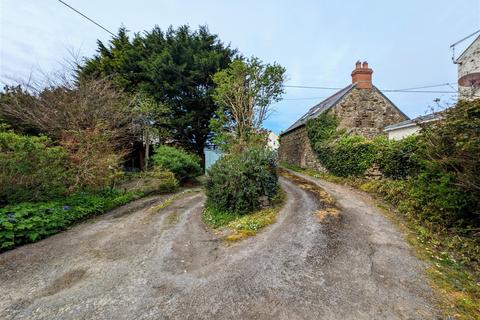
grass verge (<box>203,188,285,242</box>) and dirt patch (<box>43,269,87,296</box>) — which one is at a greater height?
grass verge (<box>203,188,285,242</box>)

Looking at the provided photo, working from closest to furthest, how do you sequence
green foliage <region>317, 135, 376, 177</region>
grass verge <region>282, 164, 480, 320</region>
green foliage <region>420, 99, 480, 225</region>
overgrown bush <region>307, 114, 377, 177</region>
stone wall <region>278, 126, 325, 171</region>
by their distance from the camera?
grass verge <region>282, 164, 480, 320</region>
green foliage <region>420, 99, 480, 225</region>
green foliage <region>317, 135, 376, 177</region>
overgrown bush <region>307, 114, 377, 177</region>
stone wall <region>278, 126, 325, 171</region>

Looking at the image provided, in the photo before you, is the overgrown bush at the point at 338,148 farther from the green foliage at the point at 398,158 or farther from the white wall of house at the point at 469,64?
the white wall of house at the point at 469,64

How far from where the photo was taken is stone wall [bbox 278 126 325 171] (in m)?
13.6

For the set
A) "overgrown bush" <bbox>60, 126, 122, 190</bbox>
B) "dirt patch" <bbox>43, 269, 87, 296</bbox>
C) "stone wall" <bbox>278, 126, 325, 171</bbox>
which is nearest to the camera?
"dirt patch" <bbox>43, 269, 87, 296</bbox>

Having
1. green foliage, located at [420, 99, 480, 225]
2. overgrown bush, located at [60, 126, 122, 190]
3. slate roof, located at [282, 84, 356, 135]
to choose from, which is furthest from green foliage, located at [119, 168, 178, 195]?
slate roof, located at [282, 84, 356, 135]

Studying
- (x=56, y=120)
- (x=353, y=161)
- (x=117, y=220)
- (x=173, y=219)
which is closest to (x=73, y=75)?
(x=56, y=120)

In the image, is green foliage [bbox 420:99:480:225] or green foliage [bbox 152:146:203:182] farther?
green foliage [bbox 152:146:203:182]

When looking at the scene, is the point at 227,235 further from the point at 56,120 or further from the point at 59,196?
the point at 56,120

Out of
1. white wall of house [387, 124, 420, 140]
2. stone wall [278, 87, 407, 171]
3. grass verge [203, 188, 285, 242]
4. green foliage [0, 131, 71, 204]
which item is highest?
stone wall [278, 87, 407, 171]

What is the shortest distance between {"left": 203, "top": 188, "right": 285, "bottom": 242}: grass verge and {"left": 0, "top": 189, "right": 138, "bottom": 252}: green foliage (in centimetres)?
359

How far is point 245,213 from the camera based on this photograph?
591 cm

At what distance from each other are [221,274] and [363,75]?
15247 mm

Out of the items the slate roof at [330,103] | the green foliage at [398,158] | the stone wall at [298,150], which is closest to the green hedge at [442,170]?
the green foliage at [398,158]

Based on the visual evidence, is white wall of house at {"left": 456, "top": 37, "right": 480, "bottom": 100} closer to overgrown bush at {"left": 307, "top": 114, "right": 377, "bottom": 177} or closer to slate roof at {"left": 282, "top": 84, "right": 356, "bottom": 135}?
slate roof at {"left": 282, "top": 84, "right": 356, "bottom": 135}
